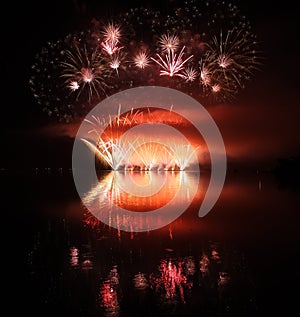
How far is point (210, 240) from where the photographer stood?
38.1 feet

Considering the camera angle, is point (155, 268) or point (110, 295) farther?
point (155, 268)

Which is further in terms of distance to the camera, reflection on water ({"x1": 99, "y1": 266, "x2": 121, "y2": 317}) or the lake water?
the lake water

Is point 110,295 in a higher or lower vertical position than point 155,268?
lower

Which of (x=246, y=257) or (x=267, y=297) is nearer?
(x=267, y=297)

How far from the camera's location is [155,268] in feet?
28.1

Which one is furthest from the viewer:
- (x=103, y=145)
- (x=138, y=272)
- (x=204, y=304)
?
(x=103, y=145)

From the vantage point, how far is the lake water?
6.46 metres

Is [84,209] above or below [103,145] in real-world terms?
below

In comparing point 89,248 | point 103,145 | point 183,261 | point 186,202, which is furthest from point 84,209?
point 103,145

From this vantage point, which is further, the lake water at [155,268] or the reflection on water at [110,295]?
the lake water at [155,268]

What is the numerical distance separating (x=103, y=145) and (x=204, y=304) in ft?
151

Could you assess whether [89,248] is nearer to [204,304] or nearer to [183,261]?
[183,261]

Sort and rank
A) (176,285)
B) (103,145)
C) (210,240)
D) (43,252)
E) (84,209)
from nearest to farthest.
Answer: (176,285) → (43,252) → (210,240) → (84,209) → (103,145)

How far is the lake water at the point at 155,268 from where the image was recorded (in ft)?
21.2
